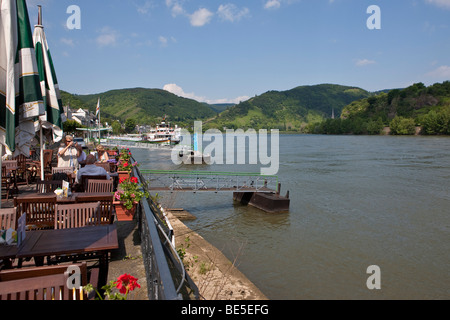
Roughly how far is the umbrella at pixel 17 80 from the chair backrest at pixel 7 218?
782 millimetres

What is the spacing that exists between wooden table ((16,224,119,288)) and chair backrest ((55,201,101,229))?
0.61 metres

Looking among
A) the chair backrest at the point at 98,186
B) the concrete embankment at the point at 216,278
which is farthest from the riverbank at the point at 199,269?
the chair backrest at the point at 98,186

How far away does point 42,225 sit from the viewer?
488cm

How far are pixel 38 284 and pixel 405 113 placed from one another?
472 feet

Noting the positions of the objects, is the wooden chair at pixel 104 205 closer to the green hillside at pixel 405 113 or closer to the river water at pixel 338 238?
the river water at pixel 338 238

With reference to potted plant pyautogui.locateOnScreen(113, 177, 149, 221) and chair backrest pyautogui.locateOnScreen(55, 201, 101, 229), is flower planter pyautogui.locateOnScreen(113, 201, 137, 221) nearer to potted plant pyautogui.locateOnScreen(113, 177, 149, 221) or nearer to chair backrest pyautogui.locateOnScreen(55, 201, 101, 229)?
potted plant pyautogui.locateOnScreen(113, 177, 149, 221)

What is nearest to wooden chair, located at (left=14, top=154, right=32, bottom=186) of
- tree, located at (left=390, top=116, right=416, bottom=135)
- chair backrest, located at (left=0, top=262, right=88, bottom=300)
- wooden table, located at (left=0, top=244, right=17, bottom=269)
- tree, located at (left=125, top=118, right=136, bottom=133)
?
wooden table, located at (left=0, top=244, right=17, bottom=269)

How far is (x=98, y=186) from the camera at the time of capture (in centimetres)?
654

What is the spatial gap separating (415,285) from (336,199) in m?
12.5

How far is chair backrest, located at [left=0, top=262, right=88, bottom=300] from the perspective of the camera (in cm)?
222
